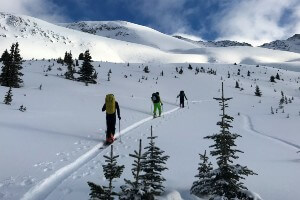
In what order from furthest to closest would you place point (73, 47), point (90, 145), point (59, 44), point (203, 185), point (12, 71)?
point (73, 47) → point (59, 44) → point (12, 71) → point (90, 145) → point (203, 185)

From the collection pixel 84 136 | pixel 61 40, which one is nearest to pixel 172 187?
pixel 84 136

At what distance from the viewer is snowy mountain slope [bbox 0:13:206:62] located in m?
111

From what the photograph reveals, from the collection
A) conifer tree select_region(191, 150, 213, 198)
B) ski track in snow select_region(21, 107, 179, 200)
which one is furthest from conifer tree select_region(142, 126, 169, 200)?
ski track in snow select_region(21, 107, 179, 200)

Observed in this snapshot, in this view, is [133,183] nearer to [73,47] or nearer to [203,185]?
[203,185]

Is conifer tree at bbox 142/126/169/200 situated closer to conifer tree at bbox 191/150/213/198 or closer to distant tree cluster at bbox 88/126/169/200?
distant tree cluster at bbox 88/126/169/200

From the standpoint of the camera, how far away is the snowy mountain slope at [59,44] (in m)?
111

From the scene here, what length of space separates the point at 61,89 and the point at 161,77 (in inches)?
858

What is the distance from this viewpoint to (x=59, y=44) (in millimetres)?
120500

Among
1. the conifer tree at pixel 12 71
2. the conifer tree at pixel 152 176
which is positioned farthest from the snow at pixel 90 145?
the conifer tree at pixel 12 71

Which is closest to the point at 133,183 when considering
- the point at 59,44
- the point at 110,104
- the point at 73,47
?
the point at 110,104

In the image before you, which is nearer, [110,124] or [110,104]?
[110,124]

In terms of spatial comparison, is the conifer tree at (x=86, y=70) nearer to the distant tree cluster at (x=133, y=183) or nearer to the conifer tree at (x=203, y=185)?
the conifer tree at (x=203, y=185)

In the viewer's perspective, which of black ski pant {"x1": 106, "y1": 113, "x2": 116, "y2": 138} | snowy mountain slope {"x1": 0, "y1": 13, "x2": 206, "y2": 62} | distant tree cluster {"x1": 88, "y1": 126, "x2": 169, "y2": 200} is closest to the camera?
distant tree cluster {"x1": 88, "y1": 126, "x2": 169, "y2": 200}

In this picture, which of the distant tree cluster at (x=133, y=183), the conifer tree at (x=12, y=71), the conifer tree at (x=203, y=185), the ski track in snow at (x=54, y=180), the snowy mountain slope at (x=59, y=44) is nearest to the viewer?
the distant tree cluster at (x=133, y=183)
